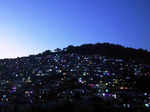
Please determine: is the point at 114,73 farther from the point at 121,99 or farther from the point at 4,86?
the point at 4,86

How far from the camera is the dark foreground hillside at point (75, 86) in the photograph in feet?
46.5

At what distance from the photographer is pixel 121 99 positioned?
1773 cm

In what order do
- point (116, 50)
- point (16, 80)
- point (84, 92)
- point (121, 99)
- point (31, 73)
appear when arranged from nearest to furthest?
point (121, 99) → point (84, 92) → point (16, 80) → point (31, 73) → point (116, 50)

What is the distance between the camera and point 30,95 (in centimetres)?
1955

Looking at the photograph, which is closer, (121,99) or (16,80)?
(121,99)

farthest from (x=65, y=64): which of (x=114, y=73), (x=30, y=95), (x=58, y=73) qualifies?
(x=30, y=95)

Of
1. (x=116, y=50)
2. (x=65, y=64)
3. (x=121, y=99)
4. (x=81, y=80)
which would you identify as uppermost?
(x=116, y=50)

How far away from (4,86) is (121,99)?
1290 cm

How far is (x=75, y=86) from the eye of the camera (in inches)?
832

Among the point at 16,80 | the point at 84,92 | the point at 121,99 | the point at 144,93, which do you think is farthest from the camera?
the point at 16,80

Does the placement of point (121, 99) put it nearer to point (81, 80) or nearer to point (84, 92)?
point (84, 92)

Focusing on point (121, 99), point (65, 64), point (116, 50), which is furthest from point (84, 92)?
point (116, 50)

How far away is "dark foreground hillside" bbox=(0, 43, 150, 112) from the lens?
558 inches

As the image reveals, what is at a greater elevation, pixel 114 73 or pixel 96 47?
pixel 96 47
